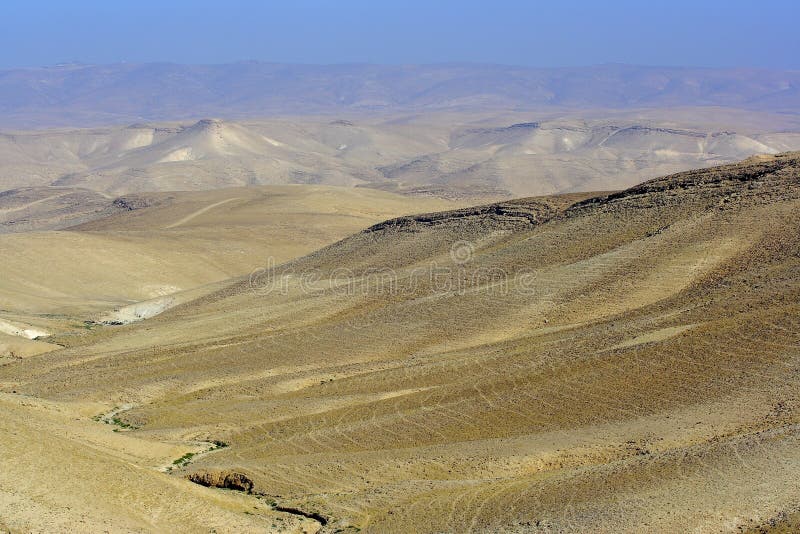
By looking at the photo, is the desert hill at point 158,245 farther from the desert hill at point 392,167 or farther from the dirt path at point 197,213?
the desert hill at point 392,167

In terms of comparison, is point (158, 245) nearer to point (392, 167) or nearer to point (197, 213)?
point (197, 213)

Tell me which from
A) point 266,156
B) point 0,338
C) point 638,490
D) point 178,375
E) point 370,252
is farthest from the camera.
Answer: point 266,156

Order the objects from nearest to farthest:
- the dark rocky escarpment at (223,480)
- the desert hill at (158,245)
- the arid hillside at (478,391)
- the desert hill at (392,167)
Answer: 1. the arid hillside at (478,391)
2. the dark rocky escarpment at (223,480)
3. the desert hill at (158,245)
4. the desert hill at (392,167)

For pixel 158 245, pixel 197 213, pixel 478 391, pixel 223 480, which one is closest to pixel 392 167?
pixel 197 213

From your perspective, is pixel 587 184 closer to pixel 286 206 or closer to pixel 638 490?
pixel 286 206

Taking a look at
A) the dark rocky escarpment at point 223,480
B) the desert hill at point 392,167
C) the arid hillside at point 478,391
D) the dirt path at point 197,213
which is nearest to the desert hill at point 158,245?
the dirt path at point 197,213

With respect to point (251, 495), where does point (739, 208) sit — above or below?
above

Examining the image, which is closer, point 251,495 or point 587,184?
point 251,495

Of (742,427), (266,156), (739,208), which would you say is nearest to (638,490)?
A: (742,427)

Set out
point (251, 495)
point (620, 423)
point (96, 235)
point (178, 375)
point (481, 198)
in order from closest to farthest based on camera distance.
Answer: point (251, 495) < point (620, 423) < point (178, 375) < point (96, 235) < point (481, 198)

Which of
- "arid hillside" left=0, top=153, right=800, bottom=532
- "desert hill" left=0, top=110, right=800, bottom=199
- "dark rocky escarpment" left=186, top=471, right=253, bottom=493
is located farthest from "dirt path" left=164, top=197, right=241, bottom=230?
"dark rocky escarpment" left=186, top=471, right=253, bottom=493
